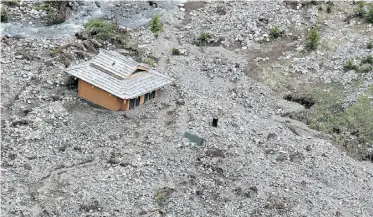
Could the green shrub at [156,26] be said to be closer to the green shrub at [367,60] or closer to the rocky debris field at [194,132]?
the rocky debris field at [194,132]

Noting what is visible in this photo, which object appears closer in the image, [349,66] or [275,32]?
[349,66]

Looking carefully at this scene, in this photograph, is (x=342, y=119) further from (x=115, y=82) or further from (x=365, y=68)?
(x=115, y=82)

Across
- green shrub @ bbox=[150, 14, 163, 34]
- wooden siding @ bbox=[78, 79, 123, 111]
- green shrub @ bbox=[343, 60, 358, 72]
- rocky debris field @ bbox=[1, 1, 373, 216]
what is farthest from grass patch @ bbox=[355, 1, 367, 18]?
wooden siding @ bbox=[78, 79, 123, 111]

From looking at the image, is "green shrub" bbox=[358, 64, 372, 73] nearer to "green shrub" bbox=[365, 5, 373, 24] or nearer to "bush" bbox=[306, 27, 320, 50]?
Result: "bush" bbox=[306, 27, 320, 50]

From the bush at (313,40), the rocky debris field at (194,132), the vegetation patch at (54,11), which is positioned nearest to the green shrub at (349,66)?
the rocky debris field at (194,132)

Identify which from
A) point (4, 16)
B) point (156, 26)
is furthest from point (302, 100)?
point (4, 16)

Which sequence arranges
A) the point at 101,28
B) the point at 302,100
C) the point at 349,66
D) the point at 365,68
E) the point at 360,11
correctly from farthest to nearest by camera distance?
the point at 360,11, the point at 101,28, the point at 349,66, the point at 365,68, the point at 302,100
